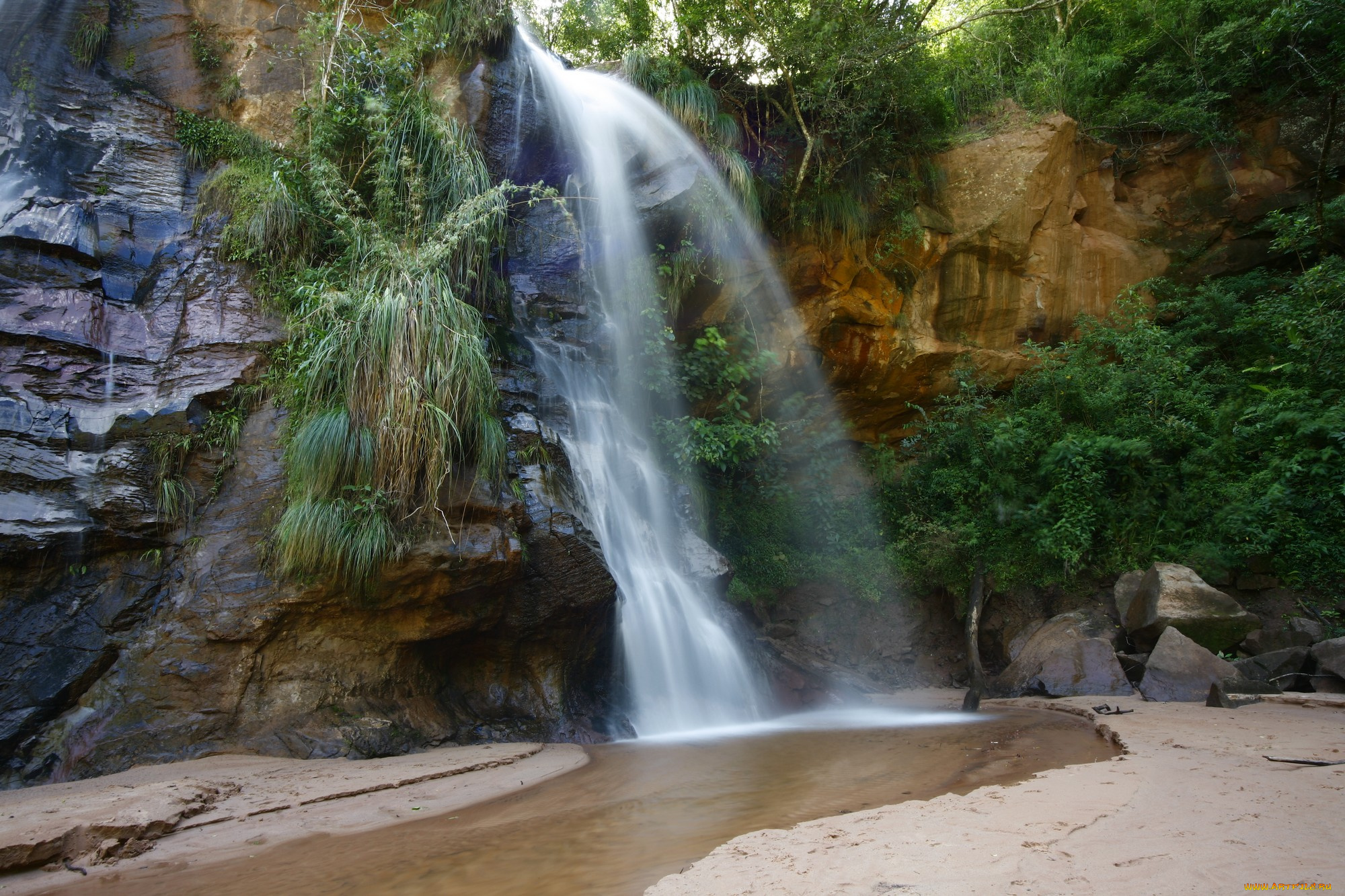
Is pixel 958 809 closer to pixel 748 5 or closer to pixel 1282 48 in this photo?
pixel 748 5

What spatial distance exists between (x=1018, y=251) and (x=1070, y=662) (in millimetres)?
6457

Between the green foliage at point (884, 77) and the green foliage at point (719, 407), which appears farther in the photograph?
the green foliage at point (884, 77)

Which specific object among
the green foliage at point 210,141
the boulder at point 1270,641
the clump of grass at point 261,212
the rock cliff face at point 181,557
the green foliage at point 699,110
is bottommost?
the boulder at point 1270,641

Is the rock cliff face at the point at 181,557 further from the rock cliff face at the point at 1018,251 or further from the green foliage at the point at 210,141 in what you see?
the rock cliff face at the point at 1018,251

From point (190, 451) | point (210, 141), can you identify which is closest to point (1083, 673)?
point (190, 451)

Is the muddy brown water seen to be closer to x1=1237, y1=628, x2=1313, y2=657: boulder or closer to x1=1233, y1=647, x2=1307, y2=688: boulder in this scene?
x1=1233, y1=647, x2=1307, y2=688: boulder

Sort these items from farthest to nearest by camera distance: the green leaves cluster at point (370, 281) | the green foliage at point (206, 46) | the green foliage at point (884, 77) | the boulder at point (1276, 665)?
1. the green foliage at point (884, 77)
2. the green foliage at point (206, 46)
3. the boulder at point (1276, 665)
4. the green leaves cluster at point (370, 281)

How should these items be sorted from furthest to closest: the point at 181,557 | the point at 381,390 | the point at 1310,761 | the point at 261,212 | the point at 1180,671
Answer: the point at 261,212 < the point at 1180,671 < the point at 381,390 < the point at 181,557 < the point at 1310,761

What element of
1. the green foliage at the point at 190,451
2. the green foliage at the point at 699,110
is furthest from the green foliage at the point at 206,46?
the green foliage at the point at 699,110

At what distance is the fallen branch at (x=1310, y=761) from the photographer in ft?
12.2

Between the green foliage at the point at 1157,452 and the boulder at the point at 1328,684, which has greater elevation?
the green foliage at the point at 1157,452

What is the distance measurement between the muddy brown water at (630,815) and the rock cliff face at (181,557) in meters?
1.40

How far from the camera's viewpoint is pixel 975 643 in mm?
9164

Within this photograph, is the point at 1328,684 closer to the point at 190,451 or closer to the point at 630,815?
the point at 630,815
